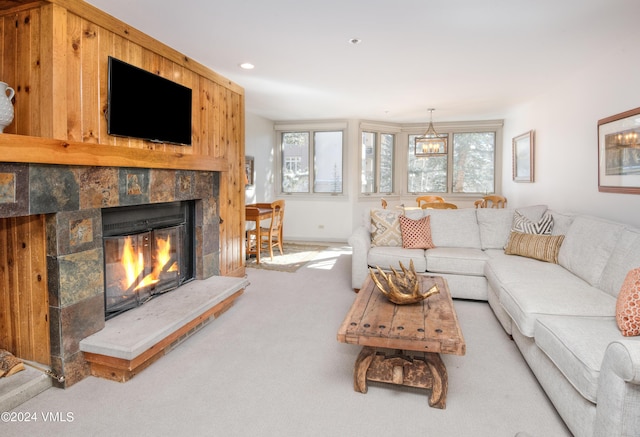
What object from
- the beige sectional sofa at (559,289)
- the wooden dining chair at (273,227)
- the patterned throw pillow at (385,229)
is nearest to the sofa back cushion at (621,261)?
the beige sectional sofa at (559,289)

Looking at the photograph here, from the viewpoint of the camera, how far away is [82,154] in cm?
224

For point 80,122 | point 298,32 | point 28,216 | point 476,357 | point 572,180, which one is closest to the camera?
point 28,216

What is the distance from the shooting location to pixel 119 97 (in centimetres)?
261

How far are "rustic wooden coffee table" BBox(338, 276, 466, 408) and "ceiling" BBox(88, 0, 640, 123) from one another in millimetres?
2023

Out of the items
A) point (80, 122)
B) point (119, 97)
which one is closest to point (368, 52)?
point (119, 97)

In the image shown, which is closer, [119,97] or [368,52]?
[119,97]

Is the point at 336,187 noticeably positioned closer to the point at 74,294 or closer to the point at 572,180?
the point at 572,180

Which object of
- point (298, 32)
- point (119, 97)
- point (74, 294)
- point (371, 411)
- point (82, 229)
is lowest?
point (371, 411)

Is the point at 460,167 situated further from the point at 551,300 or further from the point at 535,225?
the point at 551,300

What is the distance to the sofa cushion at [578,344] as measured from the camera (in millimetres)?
1638

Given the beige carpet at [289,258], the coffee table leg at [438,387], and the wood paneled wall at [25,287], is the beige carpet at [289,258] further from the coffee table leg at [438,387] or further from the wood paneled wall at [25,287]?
the coffee table leg at [438,387]

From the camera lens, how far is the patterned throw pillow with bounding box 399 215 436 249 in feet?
13.5

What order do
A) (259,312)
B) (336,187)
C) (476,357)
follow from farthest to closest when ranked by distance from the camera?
(336,187) → (259,312) → (476,357)

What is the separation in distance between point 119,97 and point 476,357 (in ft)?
9.89
